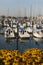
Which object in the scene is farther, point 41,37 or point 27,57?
point 41,37

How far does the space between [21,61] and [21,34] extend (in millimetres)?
38220

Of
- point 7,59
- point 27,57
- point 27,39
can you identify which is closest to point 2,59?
point 7,59

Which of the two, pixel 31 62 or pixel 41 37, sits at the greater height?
pixel 31 62

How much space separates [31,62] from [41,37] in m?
37.0

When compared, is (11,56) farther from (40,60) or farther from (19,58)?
(40,60)

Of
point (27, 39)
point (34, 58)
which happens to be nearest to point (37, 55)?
point (34, 58)

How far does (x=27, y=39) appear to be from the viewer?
42750 millimetres

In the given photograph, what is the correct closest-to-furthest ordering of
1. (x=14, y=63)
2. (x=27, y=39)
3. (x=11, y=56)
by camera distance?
(x=14, y=63) < (x=11, y=56) < (x=27, y=39)

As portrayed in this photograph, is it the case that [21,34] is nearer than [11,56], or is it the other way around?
[11,56]

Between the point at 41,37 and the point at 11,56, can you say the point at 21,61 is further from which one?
the point at 41,37

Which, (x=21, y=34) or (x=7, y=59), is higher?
(x=7, y=59)

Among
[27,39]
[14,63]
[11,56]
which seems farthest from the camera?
[27,39]

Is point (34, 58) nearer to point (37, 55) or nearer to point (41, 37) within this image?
point (37, 55)

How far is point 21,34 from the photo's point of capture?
44.4 metres
